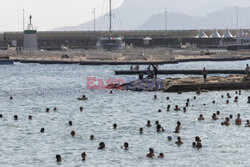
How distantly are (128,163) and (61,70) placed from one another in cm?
10034

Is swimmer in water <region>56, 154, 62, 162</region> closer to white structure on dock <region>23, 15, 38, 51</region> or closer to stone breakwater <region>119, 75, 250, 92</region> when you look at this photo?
stone breakwater <region>119, 75, 250, 92</region>

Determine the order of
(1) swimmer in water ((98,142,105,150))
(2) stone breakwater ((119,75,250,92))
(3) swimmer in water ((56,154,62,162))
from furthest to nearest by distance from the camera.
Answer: (2) stone breakwater ((119,75,250,92)) → (1) swimmer in water ((98,142,105,150)) → (3) swimmer in water ((56,154,62,162))

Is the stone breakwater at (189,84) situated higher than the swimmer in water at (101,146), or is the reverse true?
the stone breakwater at (189,84)

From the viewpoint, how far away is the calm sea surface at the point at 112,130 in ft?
141

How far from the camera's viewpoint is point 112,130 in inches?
2125

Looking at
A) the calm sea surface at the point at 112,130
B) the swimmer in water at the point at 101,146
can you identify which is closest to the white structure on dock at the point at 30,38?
the calm sea surface at the point at 112,130

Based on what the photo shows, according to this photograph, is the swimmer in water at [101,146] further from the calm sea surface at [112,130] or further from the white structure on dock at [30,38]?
the white structure on dock at [30,38]

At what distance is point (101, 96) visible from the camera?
3184 inches

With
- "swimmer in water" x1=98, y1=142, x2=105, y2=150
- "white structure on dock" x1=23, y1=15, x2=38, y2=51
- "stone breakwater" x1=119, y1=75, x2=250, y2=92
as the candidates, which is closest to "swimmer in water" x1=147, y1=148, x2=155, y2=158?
"swimmer in water" x1=98, y1=142, x2=105, y2=150

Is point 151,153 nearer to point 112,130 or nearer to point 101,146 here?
point 101,146

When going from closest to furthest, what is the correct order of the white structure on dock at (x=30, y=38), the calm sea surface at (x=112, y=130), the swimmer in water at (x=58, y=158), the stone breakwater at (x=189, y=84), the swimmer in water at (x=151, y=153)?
the swimmer in water at (x=58, y=158)
the swimmer in water at (x=151, y=153)
the calm sea surface at (x=112, y=130)
the stone breakwater at (x=189, y=84)
the white structure on dock at (x=30, y=38)

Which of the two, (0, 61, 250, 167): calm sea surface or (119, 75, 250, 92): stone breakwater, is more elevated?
(119, 75, 250, 92): stone breakwater

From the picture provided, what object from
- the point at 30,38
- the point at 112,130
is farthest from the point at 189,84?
the point at 30,38

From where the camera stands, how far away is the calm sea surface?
42.9m
